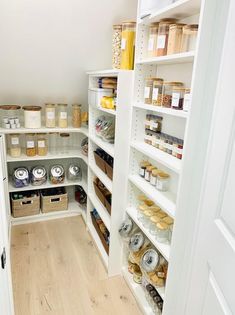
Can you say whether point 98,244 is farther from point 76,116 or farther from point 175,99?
point 175,99

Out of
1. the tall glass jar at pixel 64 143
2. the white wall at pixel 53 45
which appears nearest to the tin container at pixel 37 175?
the tall glass jar at pixel 64 143

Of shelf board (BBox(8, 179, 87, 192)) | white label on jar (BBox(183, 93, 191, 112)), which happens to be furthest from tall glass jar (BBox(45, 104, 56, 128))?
white label on jar (BBox(183, 93, 191, 112))

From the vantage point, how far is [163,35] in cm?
138

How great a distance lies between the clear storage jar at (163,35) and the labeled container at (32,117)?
1447mm

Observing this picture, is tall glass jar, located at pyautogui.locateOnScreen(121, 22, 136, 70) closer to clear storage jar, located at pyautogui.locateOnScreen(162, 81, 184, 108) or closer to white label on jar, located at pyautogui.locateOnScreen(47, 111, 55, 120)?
clear storage jar, located at pyautogui.locateOnScreen(162, 81, 184, 108)

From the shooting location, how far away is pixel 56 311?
1.72m

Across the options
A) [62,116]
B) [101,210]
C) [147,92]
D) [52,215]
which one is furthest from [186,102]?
[52,215]

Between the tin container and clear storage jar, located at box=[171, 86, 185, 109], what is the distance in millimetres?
1849

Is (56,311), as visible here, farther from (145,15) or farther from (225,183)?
(145,15)

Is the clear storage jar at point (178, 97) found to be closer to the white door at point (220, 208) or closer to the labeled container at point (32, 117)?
the white door at point (220, 208)

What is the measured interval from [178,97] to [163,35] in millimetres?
394

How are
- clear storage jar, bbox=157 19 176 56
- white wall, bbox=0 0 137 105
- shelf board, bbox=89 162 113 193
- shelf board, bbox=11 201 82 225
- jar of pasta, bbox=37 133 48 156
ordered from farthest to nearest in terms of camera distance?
shelf board, bbox=11 201 82 225
jar of pasta, bbox=37 133 48 156
white wall, bbox=0 0 137 105
shelf board, bbox=89 162 113 193
clear storage jar, bbox=157 19 176 56

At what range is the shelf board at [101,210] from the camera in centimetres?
209

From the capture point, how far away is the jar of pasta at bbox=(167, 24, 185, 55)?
1273mm
